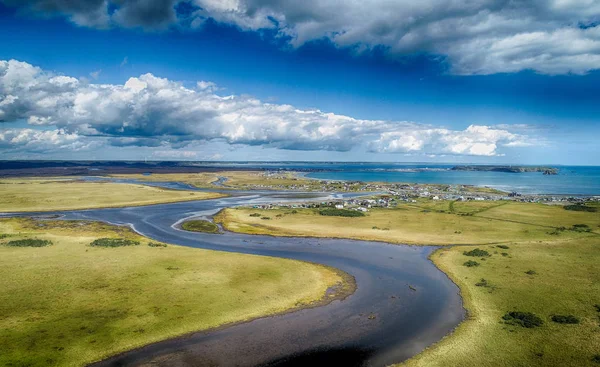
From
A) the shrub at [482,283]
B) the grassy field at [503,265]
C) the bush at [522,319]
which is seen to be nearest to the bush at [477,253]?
the grassy field at [503,265]

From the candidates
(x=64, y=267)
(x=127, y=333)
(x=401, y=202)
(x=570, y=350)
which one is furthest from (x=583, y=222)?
(x=64, y=267)

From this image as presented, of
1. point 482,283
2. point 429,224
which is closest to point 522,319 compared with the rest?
point 482,283

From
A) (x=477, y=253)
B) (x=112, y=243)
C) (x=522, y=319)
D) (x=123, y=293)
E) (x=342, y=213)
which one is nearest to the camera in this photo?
(x=522, y=319)

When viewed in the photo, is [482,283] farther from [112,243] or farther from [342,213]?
[112,243]

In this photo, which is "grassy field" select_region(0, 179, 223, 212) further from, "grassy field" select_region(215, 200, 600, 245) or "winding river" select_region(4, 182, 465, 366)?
"winding river" select_region(4, 182, 465, 366)

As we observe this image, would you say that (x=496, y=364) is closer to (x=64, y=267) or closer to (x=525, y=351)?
(x=525, y=351)

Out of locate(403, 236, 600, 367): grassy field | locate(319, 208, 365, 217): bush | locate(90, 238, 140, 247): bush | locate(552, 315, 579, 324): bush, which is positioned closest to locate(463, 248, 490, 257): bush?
locate(403, 236, 600, 367): grassy field
